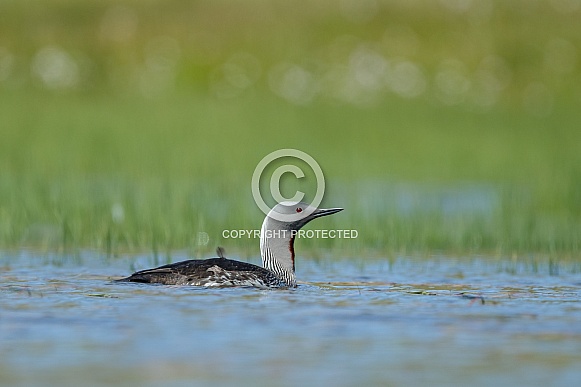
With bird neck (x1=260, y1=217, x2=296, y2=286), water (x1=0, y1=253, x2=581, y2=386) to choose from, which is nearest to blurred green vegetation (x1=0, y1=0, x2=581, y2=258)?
bird neck (x1=260, y1=217, x2=296, y2=286)

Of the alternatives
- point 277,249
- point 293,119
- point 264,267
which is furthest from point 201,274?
point 293,119

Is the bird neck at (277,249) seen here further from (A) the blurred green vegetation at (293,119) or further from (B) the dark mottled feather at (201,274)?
(A) the blurred green vegetation at (293,119)

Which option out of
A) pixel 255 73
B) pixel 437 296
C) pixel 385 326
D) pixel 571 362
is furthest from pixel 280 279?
pixel 255 73

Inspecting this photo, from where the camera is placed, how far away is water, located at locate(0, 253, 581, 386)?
6191 millimetres

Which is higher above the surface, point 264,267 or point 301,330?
point 264,267

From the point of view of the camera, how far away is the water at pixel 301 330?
20.3 ft

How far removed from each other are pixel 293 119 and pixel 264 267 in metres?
11.1

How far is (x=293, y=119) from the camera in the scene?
2072cm

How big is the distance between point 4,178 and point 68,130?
4.25 meters

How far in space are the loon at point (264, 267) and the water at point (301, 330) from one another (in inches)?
6.6

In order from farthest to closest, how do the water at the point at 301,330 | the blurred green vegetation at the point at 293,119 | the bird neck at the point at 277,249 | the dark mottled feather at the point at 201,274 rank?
1. the blurred green vegetation at the point at 293,119
2. the bird neck at the point at 277,249
3. the dark mottled feather at the point at 201,274
4. the water at the point at 301,330

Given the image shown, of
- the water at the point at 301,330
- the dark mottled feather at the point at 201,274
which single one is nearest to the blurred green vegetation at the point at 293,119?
the water at the point at 301,330

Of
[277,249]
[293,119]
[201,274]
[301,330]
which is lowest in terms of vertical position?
[301,330]

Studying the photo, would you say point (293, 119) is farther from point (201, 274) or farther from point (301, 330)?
point (301, 330)
